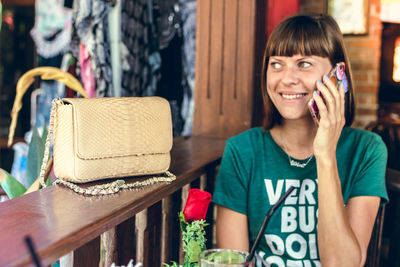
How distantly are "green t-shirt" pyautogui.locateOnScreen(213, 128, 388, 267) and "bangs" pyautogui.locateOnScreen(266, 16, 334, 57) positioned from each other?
0.30 metres

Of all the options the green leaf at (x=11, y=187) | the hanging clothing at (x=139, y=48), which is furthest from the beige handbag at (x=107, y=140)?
the hanging clothing at (x=139, y=48)

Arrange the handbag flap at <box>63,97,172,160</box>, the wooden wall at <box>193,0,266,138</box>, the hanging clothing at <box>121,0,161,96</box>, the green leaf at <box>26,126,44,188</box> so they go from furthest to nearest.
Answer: the hanging clothing at <box>121,0,161,96</box> → the wooden wall at <box>193,0,266,138</box> → the green leaf at <box>26,126,44,188</box> → the handbag flap at <box>63,97,172,160</box>

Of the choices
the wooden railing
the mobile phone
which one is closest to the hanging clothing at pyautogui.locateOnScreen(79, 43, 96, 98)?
the wooden railing

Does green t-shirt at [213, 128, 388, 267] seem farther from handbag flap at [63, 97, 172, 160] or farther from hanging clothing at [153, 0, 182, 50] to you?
hanging clothing at [153, 0, 182, 50]

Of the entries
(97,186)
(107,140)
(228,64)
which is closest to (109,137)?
(107,140)

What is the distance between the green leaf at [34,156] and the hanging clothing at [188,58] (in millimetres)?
1162

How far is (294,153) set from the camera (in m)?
1.45

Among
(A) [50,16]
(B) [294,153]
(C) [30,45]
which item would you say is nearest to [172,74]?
(A) [50,16]

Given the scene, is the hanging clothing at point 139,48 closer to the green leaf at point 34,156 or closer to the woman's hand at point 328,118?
the green leaf at point 34,156

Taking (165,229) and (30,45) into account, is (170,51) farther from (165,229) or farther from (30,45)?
(30,45)

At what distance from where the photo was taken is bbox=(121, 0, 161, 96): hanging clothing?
2453 millimetres

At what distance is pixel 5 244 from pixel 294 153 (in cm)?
99

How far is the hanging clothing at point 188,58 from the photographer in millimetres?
2605

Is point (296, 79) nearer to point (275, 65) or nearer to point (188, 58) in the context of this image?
point (275, 65)
